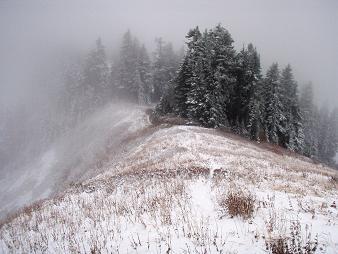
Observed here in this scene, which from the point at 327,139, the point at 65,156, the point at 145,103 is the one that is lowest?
the point at 65,156

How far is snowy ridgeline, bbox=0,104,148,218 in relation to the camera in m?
46.6

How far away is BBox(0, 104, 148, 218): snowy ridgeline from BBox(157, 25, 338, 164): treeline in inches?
379

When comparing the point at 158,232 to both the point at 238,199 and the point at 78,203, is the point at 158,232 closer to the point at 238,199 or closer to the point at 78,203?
the point at 238,199

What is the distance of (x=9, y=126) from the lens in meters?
97.5

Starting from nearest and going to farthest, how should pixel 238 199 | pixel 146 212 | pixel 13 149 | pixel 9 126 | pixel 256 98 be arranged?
1. pixel 238 199
2. pixel 146 212
3. pixel 256 98
4. pixel 13 149
5. pixel 9 126

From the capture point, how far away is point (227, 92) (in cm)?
4484

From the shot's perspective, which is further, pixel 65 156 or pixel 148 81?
pixel 148 81

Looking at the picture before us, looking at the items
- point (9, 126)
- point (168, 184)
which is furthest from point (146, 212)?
point (9, 126)

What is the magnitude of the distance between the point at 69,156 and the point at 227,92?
33685mm

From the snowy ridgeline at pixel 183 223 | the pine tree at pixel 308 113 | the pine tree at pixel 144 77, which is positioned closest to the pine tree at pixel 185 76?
the pine tree at pixel 144 77

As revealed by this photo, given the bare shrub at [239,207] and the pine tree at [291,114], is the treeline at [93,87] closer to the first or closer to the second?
the pine tree at [291,114]

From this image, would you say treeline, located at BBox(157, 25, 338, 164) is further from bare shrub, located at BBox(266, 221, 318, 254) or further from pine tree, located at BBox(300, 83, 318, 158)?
bare shrub, located at BBox(266, 221, 318, 254)

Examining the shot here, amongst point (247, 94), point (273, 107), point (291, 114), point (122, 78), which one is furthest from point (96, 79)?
point (291, 114)

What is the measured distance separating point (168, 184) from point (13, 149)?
88.4 metres
